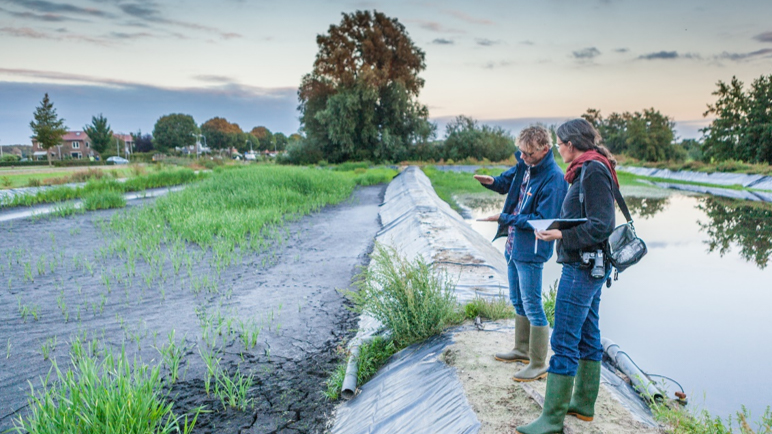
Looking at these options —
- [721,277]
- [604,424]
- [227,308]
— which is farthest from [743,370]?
[227,308]

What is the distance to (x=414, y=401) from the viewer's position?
8.89ft

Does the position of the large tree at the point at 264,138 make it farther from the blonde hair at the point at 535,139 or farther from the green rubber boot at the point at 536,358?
the green rubber boot at the point at 536,358

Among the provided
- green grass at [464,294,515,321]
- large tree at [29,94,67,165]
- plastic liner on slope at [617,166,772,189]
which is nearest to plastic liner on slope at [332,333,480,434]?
green grass at [464,294,515,321]

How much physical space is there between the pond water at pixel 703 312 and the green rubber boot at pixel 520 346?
0.92 m

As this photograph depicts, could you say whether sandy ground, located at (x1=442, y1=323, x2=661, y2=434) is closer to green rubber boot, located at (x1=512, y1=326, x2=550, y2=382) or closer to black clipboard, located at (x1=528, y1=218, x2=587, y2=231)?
green rubber boot, located at (x1=512, y1=326, x2=550, y2=382)

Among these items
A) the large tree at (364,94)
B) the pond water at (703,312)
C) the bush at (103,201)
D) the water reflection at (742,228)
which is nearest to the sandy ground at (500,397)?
the pond water at (703,312)

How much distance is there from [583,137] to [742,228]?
10.7 meters

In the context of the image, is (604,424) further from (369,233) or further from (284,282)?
(369,233)

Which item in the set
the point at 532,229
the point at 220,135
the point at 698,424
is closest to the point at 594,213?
the point at 532,229

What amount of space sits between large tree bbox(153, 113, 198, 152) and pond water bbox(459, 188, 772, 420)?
83.7 metres

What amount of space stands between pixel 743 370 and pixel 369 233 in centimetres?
681

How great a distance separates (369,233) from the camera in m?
9.73

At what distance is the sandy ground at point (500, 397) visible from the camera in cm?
220

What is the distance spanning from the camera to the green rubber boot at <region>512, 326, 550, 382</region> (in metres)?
2.62
